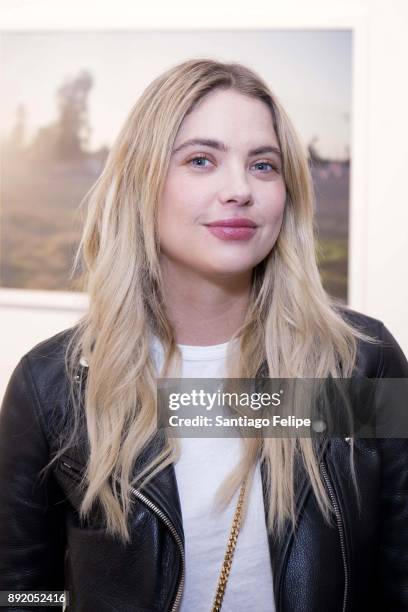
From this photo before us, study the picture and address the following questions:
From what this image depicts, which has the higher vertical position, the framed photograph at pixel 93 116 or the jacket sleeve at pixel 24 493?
the framed photograph at pixel 93 116

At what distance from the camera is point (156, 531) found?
100 cm

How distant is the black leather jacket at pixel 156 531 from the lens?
39.0 inches

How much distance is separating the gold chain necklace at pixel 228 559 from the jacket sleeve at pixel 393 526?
0.85 ft

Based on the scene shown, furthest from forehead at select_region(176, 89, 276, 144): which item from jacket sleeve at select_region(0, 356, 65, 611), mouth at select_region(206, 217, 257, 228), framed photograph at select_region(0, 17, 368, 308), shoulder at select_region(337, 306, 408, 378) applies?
framed photograph at select_region(0, 17, 368, 308)

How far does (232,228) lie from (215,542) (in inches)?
19.5

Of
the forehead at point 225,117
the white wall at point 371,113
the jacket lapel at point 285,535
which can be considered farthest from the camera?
the white wall at point 371,113

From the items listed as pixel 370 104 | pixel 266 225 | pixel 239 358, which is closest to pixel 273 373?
pixel 239 358

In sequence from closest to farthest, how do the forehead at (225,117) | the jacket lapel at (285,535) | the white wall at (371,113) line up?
the jacket lapel at (285,535) < the forehead at (225,117) < the white wall at (371,113)

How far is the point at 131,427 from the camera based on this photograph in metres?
1.08

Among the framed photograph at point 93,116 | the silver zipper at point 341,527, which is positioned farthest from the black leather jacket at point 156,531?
the framed photograph at point 93,116

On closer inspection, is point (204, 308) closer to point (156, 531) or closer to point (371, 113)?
point (156, 531)

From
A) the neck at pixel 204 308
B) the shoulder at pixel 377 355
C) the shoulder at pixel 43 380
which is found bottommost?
the shoulder at pixel 43 380

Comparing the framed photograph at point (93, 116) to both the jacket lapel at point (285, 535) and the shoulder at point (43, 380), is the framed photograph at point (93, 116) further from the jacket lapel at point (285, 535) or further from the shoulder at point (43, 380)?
the jacket lapel at point (285, 535)

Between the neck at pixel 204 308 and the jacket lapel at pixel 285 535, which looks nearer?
the jacket lapel at pixel 285 535
